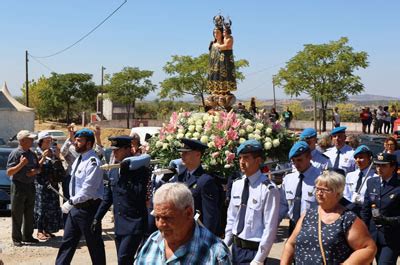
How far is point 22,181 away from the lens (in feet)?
29.7

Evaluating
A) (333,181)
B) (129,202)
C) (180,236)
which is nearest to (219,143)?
(129,202)

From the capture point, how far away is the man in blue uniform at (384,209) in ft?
19.0

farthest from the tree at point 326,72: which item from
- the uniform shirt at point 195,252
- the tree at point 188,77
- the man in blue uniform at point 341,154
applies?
the uniform shirt at point 195,252

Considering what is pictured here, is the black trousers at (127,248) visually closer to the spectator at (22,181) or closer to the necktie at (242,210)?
the necktie at (242,210)

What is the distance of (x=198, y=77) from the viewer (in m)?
46.1

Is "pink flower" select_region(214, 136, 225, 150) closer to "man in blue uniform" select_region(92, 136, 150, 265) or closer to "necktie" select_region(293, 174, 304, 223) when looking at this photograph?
"man in blue uniform" select_region(92, 136, 150, 265)

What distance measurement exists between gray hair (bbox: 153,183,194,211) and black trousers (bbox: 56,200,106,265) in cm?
384

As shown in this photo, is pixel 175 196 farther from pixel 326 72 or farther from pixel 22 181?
pixel 326 72

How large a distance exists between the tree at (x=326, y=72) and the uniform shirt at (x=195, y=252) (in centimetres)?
3306

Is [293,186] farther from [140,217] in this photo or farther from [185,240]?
[185,240]

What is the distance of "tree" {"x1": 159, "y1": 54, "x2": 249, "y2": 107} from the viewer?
45.8 metres

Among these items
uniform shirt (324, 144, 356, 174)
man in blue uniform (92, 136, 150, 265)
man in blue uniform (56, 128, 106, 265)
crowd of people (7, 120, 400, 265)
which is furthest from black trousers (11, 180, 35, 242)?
uniform shirt (324, 144, 356, 174)

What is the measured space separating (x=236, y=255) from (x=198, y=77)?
136 feet

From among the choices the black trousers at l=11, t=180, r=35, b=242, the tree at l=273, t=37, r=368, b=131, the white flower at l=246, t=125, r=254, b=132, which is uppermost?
the tree at l=273, t=37, r=368, b=131
